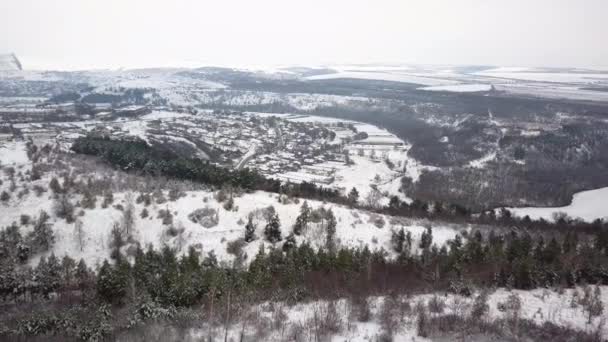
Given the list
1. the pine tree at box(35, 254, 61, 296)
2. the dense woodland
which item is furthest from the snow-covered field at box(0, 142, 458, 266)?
the pine tree at box(35, 254, 61, 296)

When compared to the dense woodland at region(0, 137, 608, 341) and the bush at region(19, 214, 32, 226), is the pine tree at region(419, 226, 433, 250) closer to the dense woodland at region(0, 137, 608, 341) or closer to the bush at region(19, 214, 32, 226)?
the dense woodland at region(0, 137, 608, 341)

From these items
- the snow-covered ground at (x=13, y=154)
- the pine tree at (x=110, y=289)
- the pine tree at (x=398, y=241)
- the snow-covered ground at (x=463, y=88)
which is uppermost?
the snow-covered ground at (x=463, y=88)

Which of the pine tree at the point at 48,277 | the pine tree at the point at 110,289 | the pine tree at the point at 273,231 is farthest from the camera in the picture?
the pine tree at the point at 273,231

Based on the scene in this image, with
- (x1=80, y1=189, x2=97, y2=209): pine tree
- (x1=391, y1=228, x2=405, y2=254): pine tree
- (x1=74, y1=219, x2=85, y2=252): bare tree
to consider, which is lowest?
(x1=391, y1=228, x2=405, y2=254): pine tree

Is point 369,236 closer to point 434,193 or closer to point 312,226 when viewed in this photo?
point 312,226

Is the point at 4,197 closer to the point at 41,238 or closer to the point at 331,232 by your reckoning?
the point at 41,238

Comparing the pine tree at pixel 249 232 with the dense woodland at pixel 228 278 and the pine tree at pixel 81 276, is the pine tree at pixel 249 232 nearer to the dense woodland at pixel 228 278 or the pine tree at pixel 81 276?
the dense woodland at pixel 228 278

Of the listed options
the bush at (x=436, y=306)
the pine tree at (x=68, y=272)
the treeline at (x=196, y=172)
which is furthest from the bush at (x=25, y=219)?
the bush at (x=436, y=306)

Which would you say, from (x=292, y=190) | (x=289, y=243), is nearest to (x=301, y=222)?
(x=289, y=243)

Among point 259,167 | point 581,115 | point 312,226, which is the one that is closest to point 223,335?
point 312,226

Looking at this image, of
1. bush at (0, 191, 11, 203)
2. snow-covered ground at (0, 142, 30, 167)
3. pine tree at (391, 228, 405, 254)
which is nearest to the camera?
pine tree at (391, 228, 405, 254)
